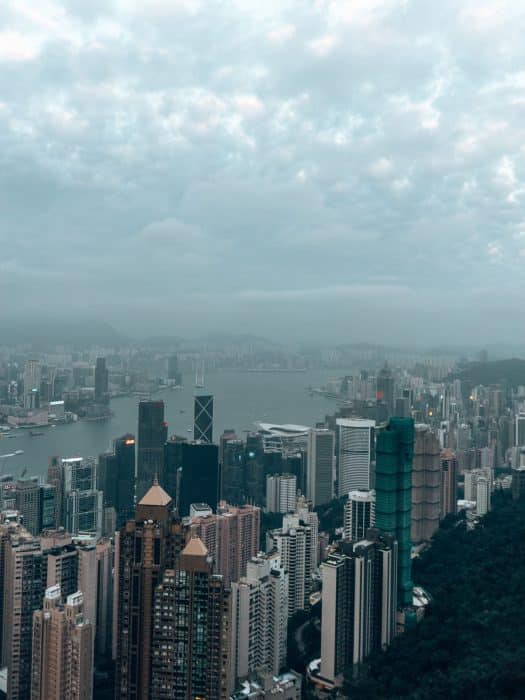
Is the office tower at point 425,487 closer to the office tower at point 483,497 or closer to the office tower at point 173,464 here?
the office tower at point 483,497

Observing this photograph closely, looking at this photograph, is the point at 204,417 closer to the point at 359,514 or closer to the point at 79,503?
the point at 79,503

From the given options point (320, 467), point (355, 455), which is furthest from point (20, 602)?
point (355, 455)

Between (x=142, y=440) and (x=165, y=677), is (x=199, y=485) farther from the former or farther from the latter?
(x=165, y=677)

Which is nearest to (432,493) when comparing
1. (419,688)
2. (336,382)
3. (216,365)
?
(336,382)

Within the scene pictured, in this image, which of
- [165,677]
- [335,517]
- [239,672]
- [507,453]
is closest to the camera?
[165,677]

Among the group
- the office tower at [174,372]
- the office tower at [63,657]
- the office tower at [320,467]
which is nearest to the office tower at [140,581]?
the office tower at [63,657]

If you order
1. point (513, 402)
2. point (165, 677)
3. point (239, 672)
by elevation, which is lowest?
point (239, 672)
